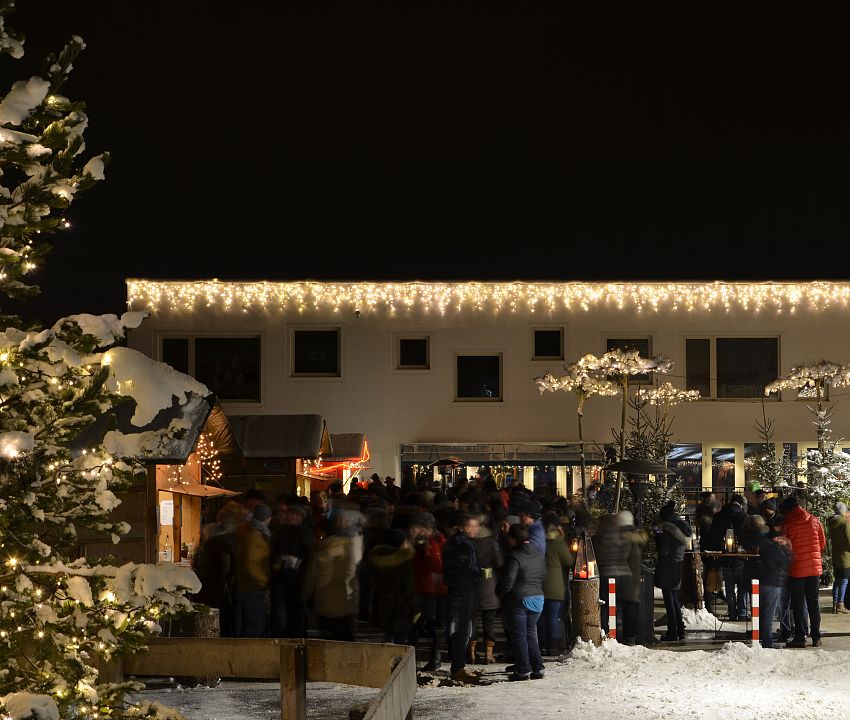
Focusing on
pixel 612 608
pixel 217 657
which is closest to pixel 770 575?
pixel 612 608

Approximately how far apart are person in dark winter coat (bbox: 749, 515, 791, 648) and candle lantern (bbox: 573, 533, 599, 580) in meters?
1.93

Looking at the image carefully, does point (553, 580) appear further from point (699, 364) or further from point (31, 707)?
point (699, 364)

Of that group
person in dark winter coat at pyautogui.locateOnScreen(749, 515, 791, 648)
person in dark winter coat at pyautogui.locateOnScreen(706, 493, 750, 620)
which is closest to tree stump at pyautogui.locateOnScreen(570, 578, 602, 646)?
person in dark winter coat at pyautogui.locateOnScreen(749, 515, 791, 648)

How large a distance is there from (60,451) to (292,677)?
3138 mm

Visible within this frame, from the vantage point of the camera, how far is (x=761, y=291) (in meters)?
35.5

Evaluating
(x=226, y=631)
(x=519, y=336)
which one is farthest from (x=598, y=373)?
(x=226, y=631)

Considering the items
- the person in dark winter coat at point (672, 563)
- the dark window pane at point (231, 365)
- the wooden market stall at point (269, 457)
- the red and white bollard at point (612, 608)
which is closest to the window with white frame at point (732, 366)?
the dark window pane at point (231, 365)

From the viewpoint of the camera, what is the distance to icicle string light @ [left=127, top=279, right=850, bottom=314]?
34844mm

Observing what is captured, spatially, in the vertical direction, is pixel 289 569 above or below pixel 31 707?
below

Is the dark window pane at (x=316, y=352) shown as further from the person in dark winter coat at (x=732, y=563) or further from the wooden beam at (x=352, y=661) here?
the wooden beam at (x=352, y=661)

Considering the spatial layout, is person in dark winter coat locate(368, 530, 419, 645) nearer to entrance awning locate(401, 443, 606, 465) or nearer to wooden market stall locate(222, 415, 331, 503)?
wooden market stall locate(222, 415, 331, 503)

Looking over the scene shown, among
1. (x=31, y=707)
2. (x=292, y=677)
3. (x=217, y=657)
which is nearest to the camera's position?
(x=31, y=707)

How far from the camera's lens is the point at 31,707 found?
3.94 metres

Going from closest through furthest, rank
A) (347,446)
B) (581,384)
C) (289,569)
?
(289,569), (581,384), (347,446)
